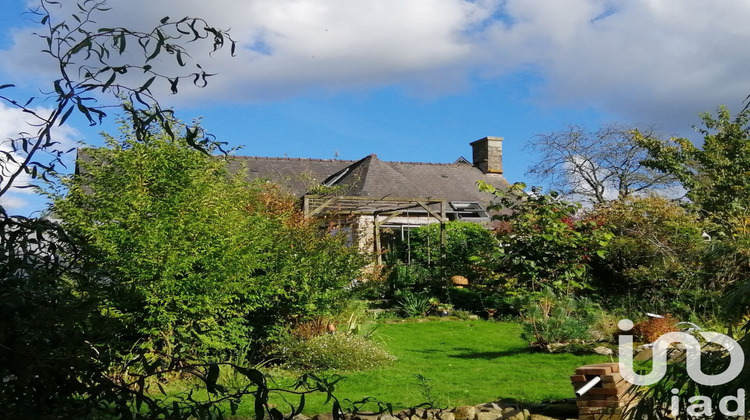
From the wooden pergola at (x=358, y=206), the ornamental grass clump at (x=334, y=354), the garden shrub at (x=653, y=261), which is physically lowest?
the ornamental grass clump at (x=334, y=354)

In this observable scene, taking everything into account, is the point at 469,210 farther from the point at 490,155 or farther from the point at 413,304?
the point at 413,304

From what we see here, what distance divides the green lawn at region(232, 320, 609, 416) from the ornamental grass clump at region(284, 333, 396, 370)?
28 cm

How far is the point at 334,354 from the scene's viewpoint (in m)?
9.58

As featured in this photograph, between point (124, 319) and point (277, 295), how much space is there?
245cm

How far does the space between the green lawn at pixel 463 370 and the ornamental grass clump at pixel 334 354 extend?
0.93ft

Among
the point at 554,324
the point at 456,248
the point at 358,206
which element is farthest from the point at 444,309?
the point at 358,206

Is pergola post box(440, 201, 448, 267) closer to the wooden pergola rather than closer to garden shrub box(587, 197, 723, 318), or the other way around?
the wooden pergola

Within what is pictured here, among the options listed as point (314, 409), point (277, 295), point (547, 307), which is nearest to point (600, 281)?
point (547, 307)

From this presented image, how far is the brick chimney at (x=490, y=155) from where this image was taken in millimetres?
29516

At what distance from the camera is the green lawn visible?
7559 mm

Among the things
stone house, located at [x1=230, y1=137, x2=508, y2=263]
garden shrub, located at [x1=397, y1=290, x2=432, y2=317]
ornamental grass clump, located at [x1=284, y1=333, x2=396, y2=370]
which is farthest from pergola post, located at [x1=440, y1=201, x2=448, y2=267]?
ornamental grass clump, located at [x1=284, y1=333, x2=396, y2=370]

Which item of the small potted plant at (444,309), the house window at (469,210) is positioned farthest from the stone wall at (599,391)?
the house window at (469,210)

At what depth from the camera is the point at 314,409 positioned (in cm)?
693

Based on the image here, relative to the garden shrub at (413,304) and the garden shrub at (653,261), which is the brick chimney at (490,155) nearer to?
the garden shrub at (653,261)
